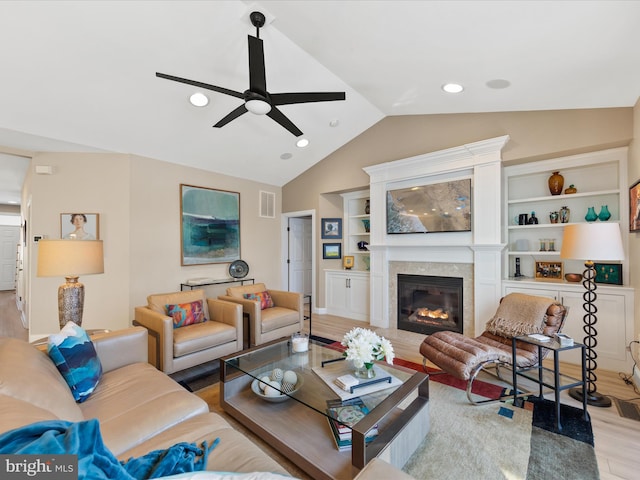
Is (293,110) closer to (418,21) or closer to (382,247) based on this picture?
(418,21)

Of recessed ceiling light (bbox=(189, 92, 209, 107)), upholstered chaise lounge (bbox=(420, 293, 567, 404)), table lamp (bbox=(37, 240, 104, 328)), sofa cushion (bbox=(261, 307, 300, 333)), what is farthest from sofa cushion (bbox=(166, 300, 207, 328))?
upholstered chaise lounge (bbox=(420, 293, 567, 404))

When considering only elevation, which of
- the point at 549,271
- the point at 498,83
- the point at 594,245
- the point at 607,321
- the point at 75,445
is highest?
the point at 498,83

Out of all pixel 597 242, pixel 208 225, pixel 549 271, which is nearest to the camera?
pixel 597 242

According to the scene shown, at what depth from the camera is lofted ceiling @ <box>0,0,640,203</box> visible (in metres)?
2.02

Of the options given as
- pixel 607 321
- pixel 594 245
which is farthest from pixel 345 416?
pixel 607 321

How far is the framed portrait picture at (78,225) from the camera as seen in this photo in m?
3.82

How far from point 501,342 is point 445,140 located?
2.60m

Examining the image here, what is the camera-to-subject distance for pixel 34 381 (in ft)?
4.40

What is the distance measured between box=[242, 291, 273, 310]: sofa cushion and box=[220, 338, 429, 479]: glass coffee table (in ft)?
4.65

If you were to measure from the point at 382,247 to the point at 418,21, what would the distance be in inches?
119

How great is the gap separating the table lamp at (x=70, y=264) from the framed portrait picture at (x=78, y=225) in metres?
1.70

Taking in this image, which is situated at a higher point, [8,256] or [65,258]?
[65,258]

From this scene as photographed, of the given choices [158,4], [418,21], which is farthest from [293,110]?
[418,21]

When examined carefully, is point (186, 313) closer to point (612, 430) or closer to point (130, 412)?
point (130, 412)
